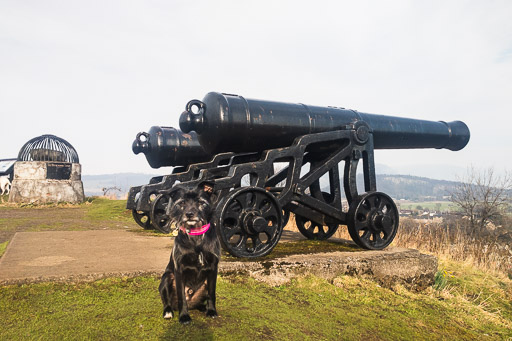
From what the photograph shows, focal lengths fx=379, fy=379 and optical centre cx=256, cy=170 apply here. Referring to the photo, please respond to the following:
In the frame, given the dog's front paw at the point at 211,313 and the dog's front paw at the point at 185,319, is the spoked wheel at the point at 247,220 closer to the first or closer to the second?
the dog's front paw at the point at 211,313

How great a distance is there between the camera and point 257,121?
5.51m

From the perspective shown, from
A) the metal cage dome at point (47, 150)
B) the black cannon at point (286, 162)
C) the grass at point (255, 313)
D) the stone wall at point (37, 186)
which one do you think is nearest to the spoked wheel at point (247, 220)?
the black cannon at point (286, 162)

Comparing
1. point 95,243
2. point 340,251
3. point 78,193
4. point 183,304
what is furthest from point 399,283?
point 78,193

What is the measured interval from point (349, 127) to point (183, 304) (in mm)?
4254

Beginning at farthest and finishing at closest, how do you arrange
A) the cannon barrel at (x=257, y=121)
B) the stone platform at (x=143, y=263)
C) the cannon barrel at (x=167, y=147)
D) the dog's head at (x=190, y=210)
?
the cannon barrel at (x=167, y=147), the cannon barrel at (x=257, y=121), the stone platform at (x=143, y=263), the dog's head at (x=190, y=210)

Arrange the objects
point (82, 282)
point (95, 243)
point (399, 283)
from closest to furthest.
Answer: point (82, 282) → point (399, 283) → point (95, 243)

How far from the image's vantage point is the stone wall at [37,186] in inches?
664

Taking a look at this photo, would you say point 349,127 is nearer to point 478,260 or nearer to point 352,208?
point 352,208

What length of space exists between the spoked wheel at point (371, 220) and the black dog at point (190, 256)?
128 inches

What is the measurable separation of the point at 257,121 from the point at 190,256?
3.20 metres

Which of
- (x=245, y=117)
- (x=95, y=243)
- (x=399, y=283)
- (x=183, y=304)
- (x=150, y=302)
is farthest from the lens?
(x=95, y=243)

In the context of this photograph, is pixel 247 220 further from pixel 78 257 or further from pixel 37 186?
pixel 37 186

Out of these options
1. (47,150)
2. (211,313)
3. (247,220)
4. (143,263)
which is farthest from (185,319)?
(47,150)

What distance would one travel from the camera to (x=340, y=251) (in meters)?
5.32
